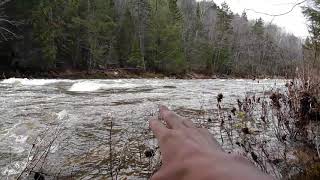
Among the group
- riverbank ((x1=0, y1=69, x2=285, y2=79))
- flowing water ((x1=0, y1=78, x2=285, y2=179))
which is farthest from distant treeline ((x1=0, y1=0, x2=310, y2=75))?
flowing water ((x1=0, y1=78, x2=285, y2=179))

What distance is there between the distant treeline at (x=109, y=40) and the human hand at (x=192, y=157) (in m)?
33.4

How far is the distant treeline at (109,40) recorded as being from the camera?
127 ft

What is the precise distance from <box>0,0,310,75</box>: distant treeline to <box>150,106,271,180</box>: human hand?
33.4 metres

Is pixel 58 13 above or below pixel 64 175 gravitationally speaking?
above

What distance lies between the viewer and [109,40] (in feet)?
167

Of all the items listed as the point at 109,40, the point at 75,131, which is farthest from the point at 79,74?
the point at 75,131

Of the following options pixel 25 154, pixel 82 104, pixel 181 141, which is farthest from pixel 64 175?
pixel 82 104

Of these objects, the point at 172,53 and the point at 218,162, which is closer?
the point at 218,162

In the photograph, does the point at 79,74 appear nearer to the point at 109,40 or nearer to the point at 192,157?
the point at 109,40

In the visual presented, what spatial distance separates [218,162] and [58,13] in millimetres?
46108

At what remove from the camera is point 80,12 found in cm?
4850

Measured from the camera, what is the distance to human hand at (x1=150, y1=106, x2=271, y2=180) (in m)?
0.51

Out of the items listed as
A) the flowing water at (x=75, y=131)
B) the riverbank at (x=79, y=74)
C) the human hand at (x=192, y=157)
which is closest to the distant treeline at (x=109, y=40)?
the riverbank at (x=79, y=74)

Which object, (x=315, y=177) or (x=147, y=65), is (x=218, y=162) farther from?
(x=147, y=65)
